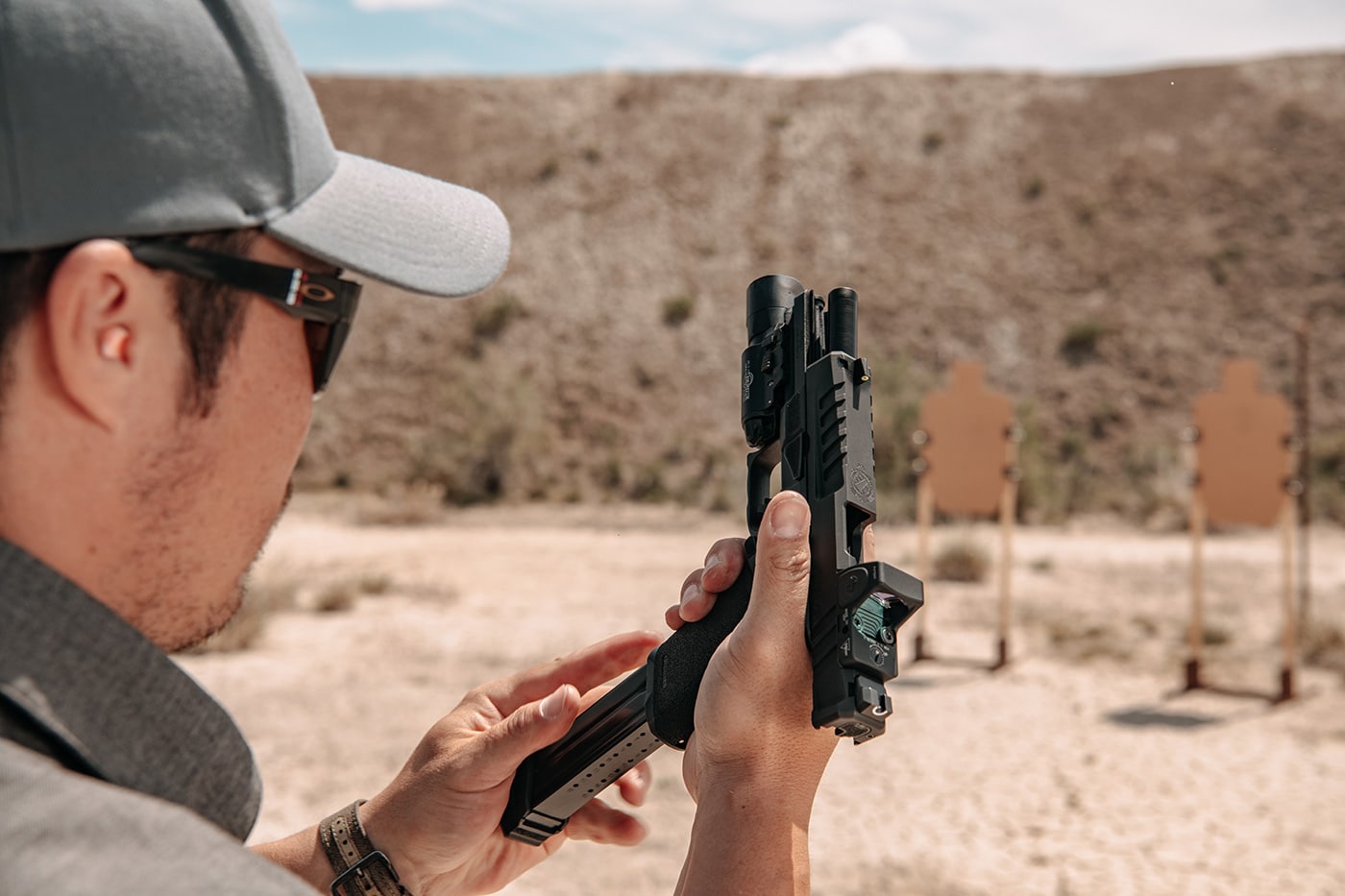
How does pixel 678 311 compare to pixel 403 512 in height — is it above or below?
above

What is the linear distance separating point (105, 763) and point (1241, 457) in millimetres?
8366

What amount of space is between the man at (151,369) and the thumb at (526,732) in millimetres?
765

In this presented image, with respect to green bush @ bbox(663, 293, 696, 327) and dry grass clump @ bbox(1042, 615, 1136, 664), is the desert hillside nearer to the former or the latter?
green bush @ bbox(663, 293, 696, 327)

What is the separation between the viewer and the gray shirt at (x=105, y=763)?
2.18 ft

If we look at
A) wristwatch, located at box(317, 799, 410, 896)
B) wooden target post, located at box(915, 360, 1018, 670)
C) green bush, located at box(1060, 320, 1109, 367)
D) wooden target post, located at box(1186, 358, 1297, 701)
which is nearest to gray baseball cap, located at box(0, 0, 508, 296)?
wristwatch, located at box(317, 799, 410, 896)

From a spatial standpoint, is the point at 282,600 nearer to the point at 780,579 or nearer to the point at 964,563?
Answer: the point at 964,563

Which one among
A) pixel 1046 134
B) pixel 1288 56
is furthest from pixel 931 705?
pixel 1288 56

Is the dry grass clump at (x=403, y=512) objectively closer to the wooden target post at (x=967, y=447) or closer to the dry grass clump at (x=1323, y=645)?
the wooden target post at (x=967, y=447)

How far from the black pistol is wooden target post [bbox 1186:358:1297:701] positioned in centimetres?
682

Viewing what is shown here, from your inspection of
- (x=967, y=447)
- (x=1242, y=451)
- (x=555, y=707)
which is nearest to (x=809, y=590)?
(x=555, y=707)

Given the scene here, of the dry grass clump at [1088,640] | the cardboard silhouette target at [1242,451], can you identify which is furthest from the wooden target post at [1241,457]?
the dry grass clump at [1088,640]

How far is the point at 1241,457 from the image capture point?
786 centimetres

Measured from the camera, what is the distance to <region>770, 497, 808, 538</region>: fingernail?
4.65 feet

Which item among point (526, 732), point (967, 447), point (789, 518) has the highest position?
point (967, 447)
